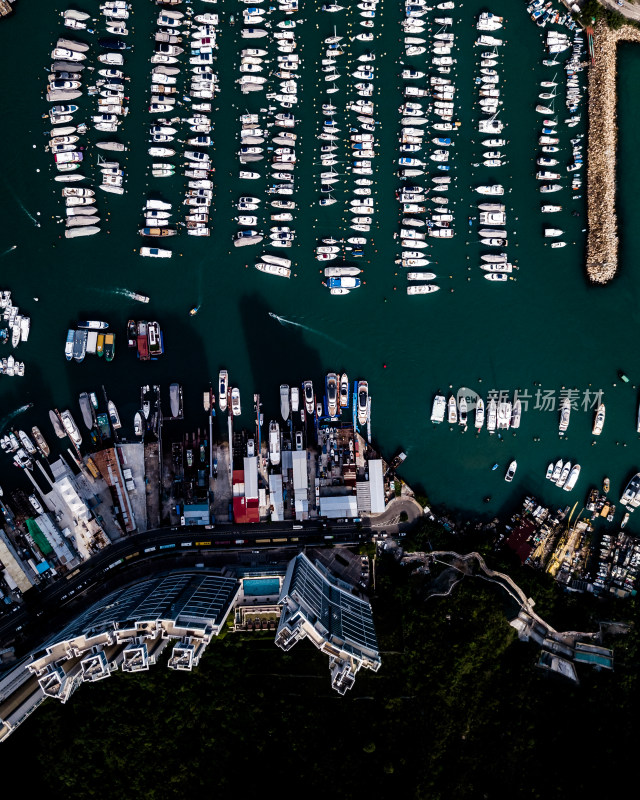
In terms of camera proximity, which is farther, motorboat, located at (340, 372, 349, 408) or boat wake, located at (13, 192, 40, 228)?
boat wake, located at (13, 192, 40, 228)

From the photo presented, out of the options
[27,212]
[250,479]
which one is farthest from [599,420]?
[27,212]

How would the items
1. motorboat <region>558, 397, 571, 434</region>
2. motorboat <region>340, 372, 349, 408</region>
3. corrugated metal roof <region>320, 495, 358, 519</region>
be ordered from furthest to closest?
motorboat <region>558, 397, 571, 434</region>
motorboat <region>340, 372, 349, 408</region>
corrugated metal roof <region>320, 495, 358, 519</region>

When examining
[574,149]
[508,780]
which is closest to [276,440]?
[508,780]

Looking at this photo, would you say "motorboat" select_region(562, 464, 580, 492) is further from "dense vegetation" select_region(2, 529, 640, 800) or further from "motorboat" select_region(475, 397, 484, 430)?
"dense vegetation" select_region(2, 529, 640, 800)

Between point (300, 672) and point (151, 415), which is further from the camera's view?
point (151, 415)

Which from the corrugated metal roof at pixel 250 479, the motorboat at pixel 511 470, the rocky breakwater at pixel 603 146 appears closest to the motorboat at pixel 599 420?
the motorboat at pixel 511 470

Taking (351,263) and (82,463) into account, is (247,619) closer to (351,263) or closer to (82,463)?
(82,463)

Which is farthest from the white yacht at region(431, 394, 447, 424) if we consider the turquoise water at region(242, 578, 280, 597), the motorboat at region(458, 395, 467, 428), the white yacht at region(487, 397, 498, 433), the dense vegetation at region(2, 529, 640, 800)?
the turquoise water at region(242, 578, 280, 597)
